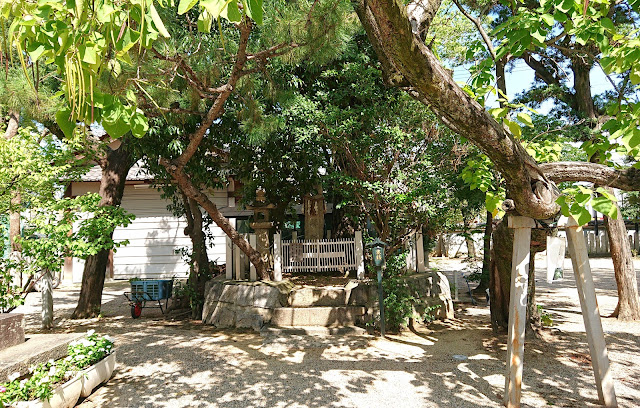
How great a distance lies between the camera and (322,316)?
27.4ft

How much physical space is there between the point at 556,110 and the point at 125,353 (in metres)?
9.98

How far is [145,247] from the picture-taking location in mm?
17234

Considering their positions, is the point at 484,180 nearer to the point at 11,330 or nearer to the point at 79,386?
the point at 79,386

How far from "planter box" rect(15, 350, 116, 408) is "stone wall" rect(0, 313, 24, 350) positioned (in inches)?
35.1

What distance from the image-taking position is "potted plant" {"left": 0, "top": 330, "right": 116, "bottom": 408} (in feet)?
13.5

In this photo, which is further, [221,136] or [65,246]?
[221,136]

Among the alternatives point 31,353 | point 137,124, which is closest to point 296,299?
point 31,353

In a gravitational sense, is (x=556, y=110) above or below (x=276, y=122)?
above

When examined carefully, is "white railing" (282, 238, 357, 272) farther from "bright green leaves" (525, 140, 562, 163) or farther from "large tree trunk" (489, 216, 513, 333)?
"bright green leaves" (525, 140, 562, 163)

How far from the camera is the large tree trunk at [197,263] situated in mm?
10195

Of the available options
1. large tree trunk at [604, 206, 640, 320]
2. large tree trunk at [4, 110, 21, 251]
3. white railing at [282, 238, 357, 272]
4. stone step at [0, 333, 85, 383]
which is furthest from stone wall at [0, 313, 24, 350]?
large tree trunk at [604, 206, 640, 320]

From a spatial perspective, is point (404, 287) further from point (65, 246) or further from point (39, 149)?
point (39, 149)

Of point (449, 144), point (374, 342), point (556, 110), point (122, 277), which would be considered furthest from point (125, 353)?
point (122, 277)

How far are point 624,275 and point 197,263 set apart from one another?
9073 mm
